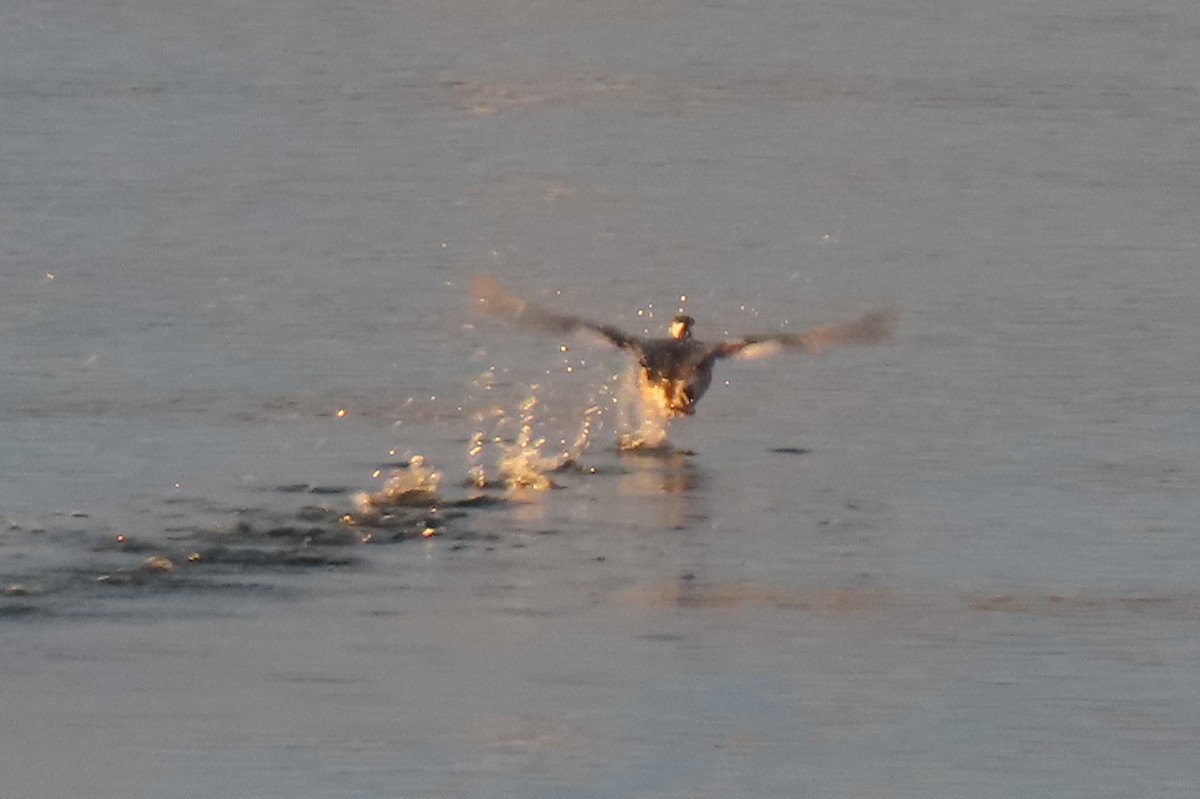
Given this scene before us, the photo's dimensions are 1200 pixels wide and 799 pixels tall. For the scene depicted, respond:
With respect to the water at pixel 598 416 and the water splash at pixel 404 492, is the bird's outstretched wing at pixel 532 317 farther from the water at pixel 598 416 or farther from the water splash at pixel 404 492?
the water splash at pixel 404 492

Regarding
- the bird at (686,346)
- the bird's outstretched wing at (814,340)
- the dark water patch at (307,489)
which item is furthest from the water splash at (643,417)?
the dark water patch at (307,489)

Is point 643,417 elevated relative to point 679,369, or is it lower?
lower

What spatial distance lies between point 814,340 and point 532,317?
120 centimetres

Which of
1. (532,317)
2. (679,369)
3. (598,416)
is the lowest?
(598,416)

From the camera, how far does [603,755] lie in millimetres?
8141

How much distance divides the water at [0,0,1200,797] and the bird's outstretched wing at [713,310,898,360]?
0.27 m

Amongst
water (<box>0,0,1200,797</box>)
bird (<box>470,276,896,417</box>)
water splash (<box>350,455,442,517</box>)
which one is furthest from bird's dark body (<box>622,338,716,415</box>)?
water splash (<box>350,455,442,517</box>)

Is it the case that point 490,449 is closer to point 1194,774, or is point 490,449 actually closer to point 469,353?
point 469,353

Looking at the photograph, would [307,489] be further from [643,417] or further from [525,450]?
[643,417]

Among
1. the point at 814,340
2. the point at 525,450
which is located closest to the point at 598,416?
the point at 814,340

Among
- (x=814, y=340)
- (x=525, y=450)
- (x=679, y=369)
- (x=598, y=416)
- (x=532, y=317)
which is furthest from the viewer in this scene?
(x=532, y=317)

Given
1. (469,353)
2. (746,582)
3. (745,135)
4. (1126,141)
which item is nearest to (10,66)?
(745,135)

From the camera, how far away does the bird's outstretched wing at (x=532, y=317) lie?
44.8 feet

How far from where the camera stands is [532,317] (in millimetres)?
13844
